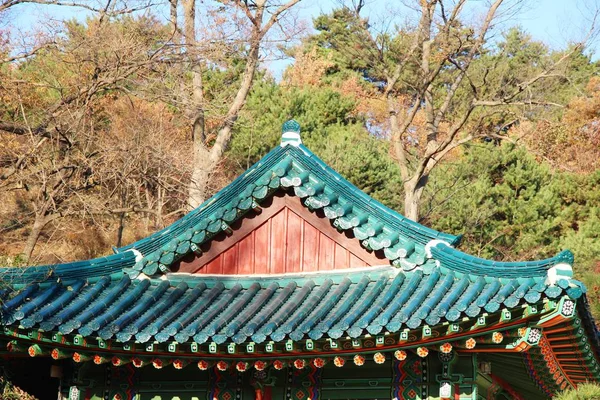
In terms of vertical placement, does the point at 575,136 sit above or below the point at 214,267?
above

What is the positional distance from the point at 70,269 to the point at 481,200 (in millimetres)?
18269

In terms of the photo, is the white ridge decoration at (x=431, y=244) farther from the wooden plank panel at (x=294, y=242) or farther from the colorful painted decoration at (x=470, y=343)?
the wooden plank panel at (x=294, y=242)

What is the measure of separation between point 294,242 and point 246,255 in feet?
1.82

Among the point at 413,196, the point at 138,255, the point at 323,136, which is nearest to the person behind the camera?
the point at 138,255

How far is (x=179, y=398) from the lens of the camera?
9539 millimetres

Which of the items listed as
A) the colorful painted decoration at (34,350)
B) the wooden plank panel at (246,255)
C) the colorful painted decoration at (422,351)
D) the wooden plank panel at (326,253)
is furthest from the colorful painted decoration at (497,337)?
the colorful painted decoration at (34,350)

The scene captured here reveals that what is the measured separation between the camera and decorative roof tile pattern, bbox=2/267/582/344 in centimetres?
809

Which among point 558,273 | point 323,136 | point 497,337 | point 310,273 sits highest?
point 323,136

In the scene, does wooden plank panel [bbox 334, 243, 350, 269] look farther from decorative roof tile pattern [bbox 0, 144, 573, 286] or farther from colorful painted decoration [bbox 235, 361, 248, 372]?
colorful painted decoration [bbox 235, 361, 248, 372]

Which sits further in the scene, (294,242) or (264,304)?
(294,242)

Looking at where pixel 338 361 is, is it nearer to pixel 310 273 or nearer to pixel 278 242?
pixel 310 273

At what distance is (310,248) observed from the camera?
9.99m

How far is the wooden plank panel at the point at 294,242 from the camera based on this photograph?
10016mm

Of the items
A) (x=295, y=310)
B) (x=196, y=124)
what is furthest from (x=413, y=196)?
(x=295, y=310)
